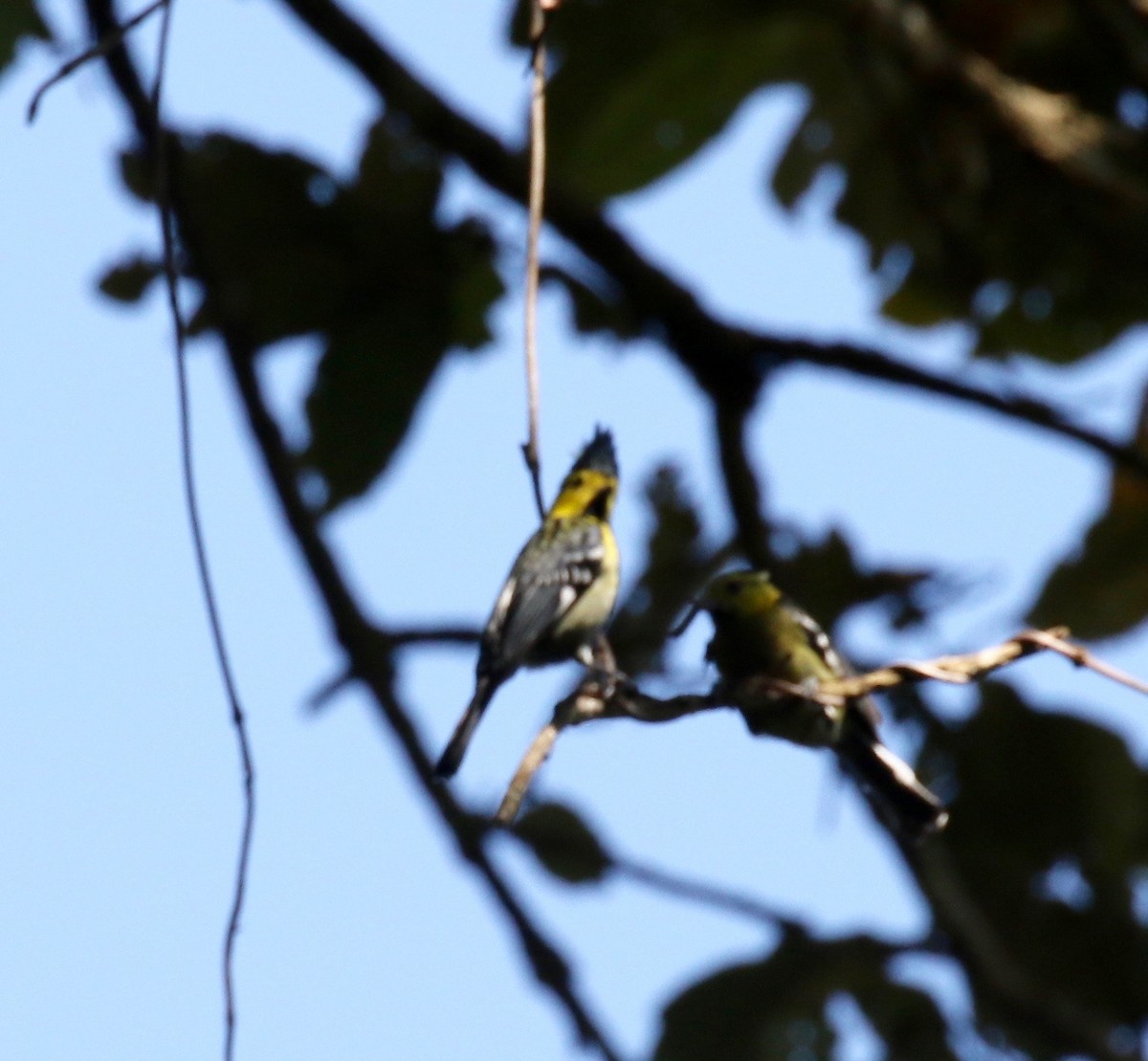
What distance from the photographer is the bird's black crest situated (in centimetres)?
390

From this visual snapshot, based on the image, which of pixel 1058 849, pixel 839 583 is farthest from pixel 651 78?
pixel 1058 849

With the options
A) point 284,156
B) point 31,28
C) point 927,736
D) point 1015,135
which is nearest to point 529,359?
point 31,28

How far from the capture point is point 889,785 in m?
3.18

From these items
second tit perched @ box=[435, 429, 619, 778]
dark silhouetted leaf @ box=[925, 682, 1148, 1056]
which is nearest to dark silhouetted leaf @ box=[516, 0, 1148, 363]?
second tit perched @ box=[435, 429, 619, 778]

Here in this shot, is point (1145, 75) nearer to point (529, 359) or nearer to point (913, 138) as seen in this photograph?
point (913, 138)

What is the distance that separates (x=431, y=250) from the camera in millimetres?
4055

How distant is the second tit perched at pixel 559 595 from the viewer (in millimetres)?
3605

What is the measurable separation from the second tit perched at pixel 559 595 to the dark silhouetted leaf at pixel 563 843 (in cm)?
24

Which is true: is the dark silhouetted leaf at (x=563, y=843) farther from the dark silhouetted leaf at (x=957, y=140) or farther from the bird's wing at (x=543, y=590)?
the dark silhouetted leaf at (x=957, y=140)

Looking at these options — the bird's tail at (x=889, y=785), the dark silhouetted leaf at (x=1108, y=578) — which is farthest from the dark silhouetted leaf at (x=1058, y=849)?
the bird's tail at (x=889, y=785)

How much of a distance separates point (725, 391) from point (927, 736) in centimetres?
115

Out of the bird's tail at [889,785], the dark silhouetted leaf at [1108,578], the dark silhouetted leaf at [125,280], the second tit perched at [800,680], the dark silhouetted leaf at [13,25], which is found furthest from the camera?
the dark silhouetted leaf at [1108,578]

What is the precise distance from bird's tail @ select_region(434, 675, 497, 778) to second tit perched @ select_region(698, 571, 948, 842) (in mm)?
488

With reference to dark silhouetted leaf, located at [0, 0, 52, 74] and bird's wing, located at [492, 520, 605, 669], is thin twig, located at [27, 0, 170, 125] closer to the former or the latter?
dark silhouetted leaf, located at [0, 0, 52, 74]
